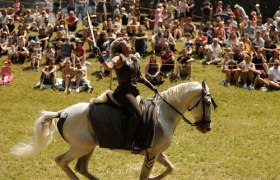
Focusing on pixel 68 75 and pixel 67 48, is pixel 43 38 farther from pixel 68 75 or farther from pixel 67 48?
pixel 68 75

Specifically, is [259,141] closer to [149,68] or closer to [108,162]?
[108,162]

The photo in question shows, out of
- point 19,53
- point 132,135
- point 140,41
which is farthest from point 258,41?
point 132,135

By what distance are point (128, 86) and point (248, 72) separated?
409 inches

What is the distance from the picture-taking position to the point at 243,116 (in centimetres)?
1507

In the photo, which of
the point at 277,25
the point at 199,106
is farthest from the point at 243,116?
the point at 277,25

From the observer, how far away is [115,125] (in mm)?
8203

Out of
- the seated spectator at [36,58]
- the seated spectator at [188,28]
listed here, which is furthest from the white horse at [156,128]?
the seated spectator at [188,28]

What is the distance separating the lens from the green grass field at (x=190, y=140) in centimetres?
1031

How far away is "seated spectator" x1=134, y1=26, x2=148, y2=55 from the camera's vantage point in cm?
2065

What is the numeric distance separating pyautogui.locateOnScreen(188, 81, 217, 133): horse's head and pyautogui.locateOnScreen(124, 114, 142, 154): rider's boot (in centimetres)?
106

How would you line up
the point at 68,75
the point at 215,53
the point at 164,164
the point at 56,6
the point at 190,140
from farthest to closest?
the point at 56,6 < the point at 215,53 < the point at 68,75 < the point at 190,140 < the point at 164,164

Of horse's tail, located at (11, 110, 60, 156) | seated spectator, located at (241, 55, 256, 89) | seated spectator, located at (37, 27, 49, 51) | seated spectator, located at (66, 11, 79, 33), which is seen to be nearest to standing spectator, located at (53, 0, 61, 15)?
seated spectator, located at (66, 11, 79, 33)

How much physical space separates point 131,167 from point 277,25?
52.6 feet

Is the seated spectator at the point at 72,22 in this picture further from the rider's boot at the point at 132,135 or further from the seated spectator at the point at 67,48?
the rider's boot at the point at 132,135
